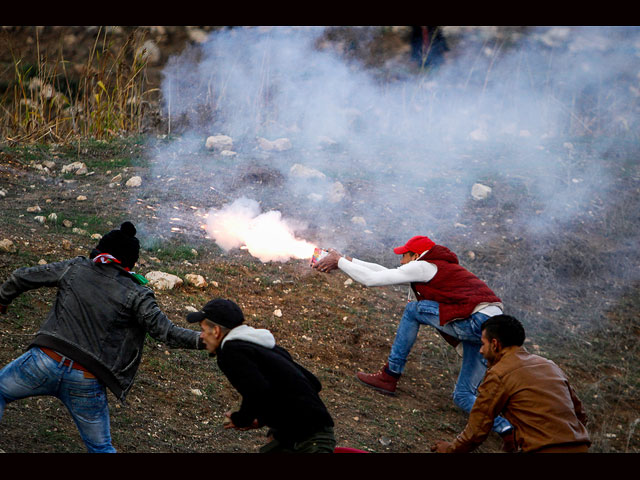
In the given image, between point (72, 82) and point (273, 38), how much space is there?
16.4 ft

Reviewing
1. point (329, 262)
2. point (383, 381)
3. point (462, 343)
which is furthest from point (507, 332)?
point (383, 381)

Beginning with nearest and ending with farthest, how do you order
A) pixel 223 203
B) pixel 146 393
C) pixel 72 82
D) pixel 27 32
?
pixel 146 393
pixel 223 203
pixel 72 82
pixel 27 32

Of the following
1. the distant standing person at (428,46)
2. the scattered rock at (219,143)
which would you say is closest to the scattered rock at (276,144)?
the scattered rock at (219,143)

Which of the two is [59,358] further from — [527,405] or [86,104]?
[86,104]

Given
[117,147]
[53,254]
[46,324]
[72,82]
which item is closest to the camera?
[46,324]

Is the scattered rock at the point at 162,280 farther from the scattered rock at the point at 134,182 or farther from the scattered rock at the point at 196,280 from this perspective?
the scattered rock at the point at 134,182

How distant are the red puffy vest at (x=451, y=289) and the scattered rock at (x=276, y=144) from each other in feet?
16.8

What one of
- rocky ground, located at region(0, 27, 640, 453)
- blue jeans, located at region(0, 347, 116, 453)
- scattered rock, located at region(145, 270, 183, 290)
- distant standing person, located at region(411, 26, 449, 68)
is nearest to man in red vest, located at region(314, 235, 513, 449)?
rocky ground, located at region(0, 27, 640, 453)

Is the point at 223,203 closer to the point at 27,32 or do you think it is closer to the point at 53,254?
the point at 53,254

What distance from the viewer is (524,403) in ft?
10.4

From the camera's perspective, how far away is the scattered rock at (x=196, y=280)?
6008 millimetres

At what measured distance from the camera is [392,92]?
11.4m

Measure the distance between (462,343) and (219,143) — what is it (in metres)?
5.84

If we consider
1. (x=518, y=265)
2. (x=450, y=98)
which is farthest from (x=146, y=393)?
(x=450, y=98)
